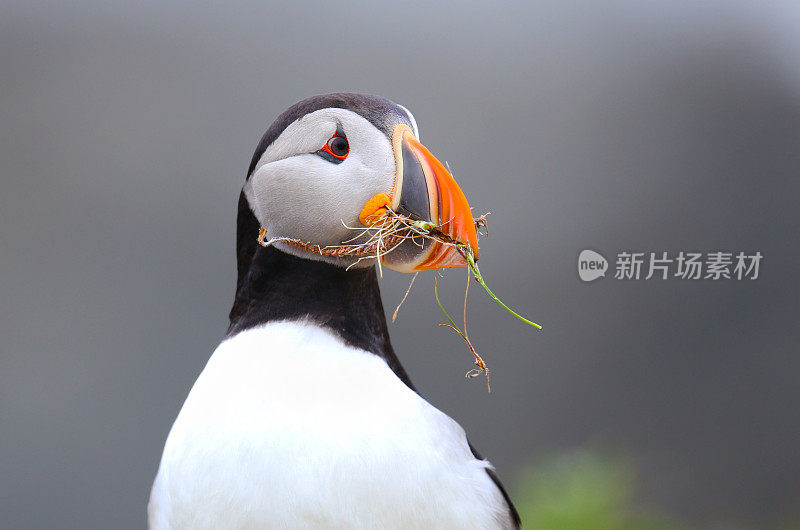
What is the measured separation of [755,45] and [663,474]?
1863 millimetres

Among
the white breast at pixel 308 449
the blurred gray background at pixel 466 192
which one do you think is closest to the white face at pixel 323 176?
the white breast at pixel 308 449

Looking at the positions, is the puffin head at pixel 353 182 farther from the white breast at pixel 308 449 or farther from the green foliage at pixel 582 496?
the green foliage at pixel 582 496

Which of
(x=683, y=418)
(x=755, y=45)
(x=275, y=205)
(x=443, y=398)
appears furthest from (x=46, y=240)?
(x=755, y=45)

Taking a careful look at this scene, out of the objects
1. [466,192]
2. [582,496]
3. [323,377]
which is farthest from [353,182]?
[582,496]

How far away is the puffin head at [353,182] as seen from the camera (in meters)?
1.01

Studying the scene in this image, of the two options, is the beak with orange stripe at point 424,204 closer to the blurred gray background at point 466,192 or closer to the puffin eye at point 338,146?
the puffin eye at point 338,146

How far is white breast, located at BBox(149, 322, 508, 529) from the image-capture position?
950 mm

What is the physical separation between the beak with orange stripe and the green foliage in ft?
7.08

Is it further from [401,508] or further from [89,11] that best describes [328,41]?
[401,508]

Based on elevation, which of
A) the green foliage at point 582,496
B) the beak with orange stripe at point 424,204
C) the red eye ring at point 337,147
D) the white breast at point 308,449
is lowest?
the green foliage at point 582,496

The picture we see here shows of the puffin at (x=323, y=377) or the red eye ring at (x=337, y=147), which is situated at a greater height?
the red eye ring at (x=337, y=147)

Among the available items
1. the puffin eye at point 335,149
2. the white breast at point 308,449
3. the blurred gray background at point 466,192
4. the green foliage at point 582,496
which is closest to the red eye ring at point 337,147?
the puffin eye at point 335,149

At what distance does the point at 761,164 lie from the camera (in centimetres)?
300

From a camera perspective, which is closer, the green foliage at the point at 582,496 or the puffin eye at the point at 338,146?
the puffin eye at the point at 338,146
